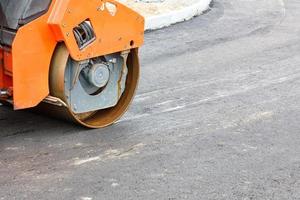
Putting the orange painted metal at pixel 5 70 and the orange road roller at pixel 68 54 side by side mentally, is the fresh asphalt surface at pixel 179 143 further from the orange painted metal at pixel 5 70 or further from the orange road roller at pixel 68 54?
the orange painted metal at pixel 5 70

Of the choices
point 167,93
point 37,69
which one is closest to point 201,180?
point 37,69

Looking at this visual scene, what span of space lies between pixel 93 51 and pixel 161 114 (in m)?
1.22

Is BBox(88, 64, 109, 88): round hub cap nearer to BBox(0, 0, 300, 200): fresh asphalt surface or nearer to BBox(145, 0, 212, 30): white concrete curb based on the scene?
BBox(0, 0, 300, 200): fresh asphalt surface

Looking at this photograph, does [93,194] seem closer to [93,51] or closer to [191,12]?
[93,51]

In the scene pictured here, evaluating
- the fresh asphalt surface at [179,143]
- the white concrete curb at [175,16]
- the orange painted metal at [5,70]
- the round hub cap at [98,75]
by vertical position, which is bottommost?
the white concrete curb at [175,16]

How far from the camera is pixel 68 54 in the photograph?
4.68 meters

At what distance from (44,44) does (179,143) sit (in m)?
1.37

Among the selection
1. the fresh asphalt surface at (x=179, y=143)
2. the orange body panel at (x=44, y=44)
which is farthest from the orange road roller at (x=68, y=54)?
the fresh asphalt surface at (x=179, y=143)

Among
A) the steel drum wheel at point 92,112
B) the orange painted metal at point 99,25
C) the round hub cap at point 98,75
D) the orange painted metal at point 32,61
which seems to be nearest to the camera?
the orange painted metal at point 32,61

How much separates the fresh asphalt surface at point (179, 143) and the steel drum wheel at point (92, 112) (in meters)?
0.11

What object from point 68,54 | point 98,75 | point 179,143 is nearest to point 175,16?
point 98,75

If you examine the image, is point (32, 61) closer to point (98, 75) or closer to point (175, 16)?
point (98, 75)

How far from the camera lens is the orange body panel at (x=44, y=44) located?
445cm

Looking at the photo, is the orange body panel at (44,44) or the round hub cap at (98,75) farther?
the round hub cap at (98,75)
